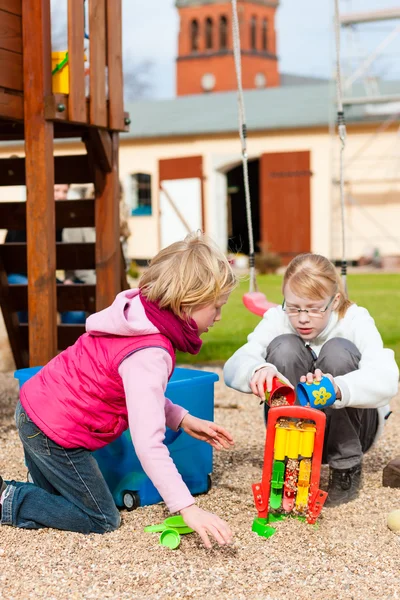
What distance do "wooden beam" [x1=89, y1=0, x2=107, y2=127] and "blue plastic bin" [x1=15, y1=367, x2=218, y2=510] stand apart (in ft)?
5.47

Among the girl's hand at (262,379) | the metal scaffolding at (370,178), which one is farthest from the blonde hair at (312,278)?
the metal scaffolding at (370,178)

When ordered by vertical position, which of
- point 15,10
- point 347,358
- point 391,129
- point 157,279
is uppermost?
point 391,129

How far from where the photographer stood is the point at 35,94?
3701 mm

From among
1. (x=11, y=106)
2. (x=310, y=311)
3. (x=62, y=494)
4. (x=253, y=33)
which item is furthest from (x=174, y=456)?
(x=253, y=33)

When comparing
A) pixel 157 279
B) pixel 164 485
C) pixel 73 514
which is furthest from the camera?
pixel 73 514

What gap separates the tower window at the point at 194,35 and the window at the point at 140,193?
25.2m

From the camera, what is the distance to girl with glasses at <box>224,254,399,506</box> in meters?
2.58

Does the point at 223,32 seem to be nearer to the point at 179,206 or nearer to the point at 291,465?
the point at 179,206

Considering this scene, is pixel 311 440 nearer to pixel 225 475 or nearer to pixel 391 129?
pixel 225 475

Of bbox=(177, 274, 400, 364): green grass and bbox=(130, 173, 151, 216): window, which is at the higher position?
bbox=(130, 173, 151, 216): window

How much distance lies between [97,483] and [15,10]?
231cm

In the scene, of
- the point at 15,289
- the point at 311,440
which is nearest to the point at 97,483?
the point at 311,440

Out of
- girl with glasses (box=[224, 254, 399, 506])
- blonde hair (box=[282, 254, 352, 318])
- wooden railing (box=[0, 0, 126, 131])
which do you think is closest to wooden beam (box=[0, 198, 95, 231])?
wooden railing (box=[0, 0, 126, 131])

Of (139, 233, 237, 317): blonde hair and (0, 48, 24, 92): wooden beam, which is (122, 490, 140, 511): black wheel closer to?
(139, 233, 237, 317): blonde hair
